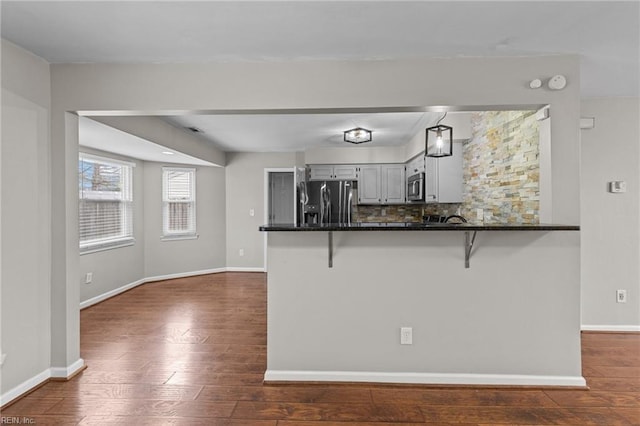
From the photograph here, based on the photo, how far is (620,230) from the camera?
356 cm

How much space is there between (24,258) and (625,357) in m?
4.66

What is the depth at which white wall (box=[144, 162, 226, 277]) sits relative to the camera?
239 inches

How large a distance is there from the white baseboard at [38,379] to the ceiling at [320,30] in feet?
7.40

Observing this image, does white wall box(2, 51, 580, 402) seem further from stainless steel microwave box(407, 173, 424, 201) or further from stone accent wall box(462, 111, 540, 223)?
stainless steel microwave box(407, 173, 424, 201)

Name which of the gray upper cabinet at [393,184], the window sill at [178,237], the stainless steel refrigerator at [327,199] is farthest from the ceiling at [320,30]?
the window sill at [178,237]

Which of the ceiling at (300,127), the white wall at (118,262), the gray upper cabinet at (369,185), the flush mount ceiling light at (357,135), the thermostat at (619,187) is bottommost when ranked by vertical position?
the white wall at (118,262)

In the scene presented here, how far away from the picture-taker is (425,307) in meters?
2.61

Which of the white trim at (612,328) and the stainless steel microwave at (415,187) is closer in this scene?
the white trim at (612,328)

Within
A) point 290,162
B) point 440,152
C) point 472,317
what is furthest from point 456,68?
point 290,162

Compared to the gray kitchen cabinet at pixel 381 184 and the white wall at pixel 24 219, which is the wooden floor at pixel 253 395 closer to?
the white wall at pixel 24 219

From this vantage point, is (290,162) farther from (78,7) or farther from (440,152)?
(78,7)

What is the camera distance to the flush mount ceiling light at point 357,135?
15.9ft

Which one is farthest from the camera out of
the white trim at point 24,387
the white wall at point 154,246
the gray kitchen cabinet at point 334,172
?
the gray kitchen cabinet at point 334,172

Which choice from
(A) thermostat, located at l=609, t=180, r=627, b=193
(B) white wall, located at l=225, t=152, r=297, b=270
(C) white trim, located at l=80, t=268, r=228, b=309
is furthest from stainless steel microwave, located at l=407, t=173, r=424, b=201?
(C) white trim, located at l=80, t=268, r=228, b=309
